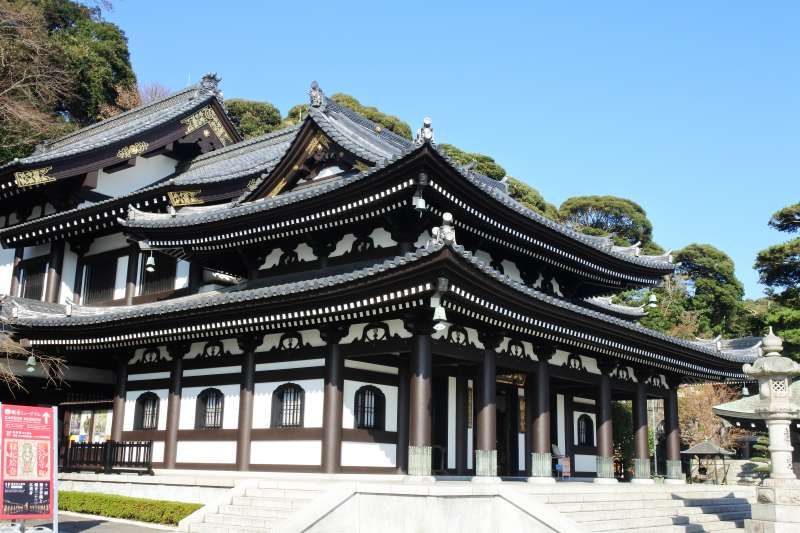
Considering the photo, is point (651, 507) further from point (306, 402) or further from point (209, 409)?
point (209, 409)

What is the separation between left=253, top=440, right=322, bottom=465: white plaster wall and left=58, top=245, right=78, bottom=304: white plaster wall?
11.7 meters

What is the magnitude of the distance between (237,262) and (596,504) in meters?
13.1

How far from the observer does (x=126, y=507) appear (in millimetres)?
18562

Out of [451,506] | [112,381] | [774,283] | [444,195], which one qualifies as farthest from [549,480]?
[774,283]

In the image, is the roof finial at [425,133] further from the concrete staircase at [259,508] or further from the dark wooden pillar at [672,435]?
the dark wooden pillar at [672,435]

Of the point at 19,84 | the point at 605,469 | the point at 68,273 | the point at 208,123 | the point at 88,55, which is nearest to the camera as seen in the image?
the point at 605,469

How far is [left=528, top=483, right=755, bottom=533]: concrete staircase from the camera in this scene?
1678 centimetres

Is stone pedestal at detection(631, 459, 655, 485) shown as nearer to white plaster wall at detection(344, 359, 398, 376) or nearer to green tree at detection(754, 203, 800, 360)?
white plaster wall at detection(344, 359, 398, 376)

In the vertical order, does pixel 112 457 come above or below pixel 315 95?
below

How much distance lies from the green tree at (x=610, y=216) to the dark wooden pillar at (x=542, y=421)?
65.0 metres

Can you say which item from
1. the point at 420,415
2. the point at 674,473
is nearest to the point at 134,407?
the point at 420,415

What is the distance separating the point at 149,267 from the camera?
22594mm

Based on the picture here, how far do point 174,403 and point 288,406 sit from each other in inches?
180

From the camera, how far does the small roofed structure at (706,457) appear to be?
37656 millimetres
